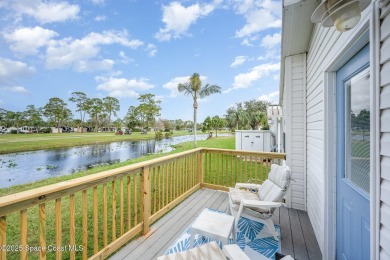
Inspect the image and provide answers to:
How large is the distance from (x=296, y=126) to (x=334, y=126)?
154 cm

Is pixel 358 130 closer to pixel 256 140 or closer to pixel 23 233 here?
pixel 23 233

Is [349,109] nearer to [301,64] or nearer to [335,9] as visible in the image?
[335,9]

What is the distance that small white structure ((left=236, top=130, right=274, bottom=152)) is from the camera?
8898 mm

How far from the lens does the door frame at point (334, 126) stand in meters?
0.98

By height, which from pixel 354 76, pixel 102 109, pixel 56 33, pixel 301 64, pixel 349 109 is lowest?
pixel 349 109

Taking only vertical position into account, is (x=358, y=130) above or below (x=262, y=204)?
above

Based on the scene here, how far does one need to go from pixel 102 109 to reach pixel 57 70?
9237mm

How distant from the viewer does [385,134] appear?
3.02 feet

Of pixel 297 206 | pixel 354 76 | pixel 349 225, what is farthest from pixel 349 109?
pixel 297 206

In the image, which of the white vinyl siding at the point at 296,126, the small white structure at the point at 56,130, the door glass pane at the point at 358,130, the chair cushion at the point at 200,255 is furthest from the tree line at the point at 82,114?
the door glass pane at the point at 358,130

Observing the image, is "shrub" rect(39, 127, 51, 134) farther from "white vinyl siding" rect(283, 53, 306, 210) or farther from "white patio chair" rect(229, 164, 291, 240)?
"white vinyl siding" rect(283, 53, 306, 210)

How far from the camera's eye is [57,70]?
18.8m

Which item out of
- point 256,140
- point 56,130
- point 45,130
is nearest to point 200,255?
point 256,140

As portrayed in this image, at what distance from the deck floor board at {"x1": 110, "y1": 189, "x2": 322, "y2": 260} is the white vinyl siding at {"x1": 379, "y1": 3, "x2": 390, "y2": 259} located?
5.57 feet
